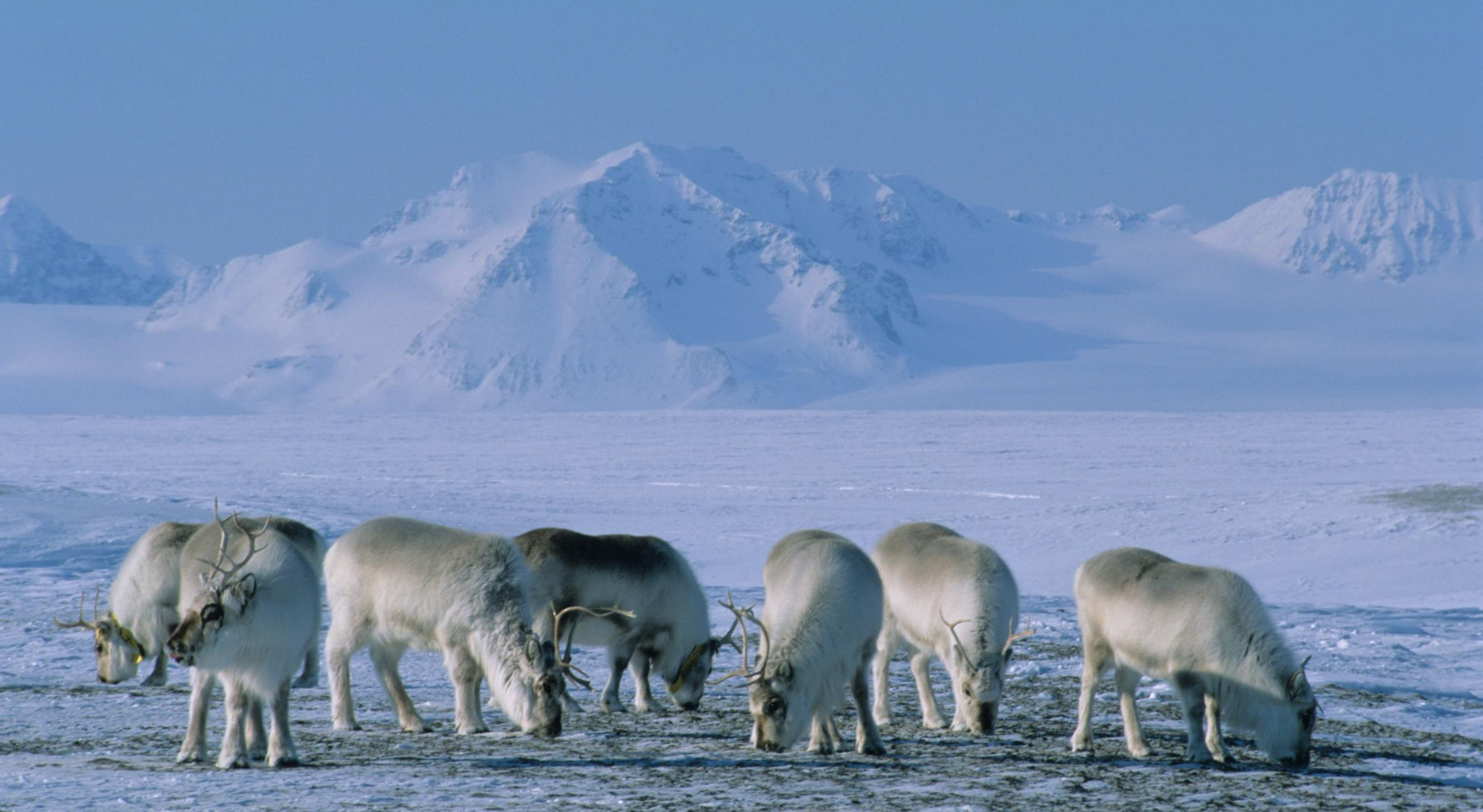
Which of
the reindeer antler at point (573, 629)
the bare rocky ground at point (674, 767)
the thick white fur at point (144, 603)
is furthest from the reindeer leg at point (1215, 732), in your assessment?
the thick white fur at point (144, 603)

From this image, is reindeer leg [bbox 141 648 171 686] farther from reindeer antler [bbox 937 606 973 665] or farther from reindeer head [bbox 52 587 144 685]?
reindeer antler [bbox 937 606 973 665]

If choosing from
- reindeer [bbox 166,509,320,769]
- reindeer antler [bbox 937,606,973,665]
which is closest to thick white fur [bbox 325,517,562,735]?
reindeer [bbox 166,509,320,769]

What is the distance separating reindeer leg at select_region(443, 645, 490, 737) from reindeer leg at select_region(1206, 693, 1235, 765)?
171 inches

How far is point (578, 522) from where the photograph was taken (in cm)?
3117

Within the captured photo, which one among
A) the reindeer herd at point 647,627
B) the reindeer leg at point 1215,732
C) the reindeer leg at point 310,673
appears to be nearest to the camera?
the reindeer herd at point 647,627

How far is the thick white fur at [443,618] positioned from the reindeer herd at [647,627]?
1cm

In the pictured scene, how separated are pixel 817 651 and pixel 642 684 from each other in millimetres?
2200

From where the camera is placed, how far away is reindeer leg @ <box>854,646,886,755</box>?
912 cm

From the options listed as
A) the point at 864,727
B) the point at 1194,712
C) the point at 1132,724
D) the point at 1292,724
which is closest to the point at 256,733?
the point at 864,727

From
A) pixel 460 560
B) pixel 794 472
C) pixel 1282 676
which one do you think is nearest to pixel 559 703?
pixel 460 560

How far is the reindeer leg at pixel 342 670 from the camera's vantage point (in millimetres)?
9836

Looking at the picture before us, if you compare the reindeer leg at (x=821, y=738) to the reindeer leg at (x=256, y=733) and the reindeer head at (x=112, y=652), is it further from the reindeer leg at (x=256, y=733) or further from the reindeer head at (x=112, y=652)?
the reindeer head at (x=112, y=652)

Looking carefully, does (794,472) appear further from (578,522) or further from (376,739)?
(376,739)

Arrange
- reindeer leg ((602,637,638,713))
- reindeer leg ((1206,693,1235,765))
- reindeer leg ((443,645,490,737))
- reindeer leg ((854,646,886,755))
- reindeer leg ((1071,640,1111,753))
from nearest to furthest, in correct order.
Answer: reindeer leg ((1206,693,1235,765)) < reindeer leg ((854,646,886,755)) < reindeer leg ((1071,640,1111,753)) < reindeer leg ((443,645,490,737)) < reindeer leg ((602,637,638,713))
